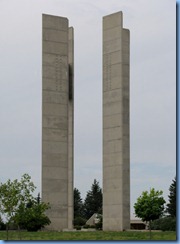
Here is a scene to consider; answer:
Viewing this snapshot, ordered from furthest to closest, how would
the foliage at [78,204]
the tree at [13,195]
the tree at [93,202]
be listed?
the tree at [93,202] → the foliage at [78,204] → the tree at [13,195]

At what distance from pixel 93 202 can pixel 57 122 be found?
130 feet

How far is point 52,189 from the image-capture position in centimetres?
4478

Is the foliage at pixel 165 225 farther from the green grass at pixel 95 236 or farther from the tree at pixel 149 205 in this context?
the green grass at pixel 95 236

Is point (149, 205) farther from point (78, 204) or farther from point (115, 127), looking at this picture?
point (78, 204)

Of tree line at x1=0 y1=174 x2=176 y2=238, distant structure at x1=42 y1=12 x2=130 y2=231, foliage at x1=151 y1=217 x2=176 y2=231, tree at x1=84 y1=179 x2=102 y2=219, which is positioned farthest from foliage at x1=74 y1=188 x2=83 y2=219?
distant structure at x1=42 y1=12 x2=130 y2=231

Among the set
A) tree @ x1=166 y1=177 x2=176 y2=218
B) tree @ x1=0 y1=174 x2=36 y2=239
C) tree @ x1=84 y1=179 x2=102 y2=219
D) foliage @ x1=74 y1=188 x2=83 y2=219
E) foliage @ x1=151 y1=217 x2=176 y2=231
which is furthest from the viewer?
tree @ x1=84 y1=179 x2=102 y2=219

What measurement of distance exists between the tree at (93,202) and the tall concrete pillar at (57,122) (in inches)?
1490

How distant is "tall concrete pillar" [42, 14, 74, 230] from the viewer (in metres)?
44.8

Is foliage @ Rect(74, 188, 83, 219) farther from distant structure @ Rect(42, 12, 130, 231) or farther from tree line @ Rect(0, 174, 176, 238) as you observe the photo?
distant structure @ Rect(42, 12, 130, 231)

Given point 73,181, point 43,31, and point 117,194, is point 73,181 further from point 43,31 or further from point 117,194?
point 43,31

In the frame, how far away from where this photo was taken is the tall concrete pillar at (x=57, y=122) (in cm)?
4478

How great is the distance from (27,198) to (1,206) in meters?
1.39

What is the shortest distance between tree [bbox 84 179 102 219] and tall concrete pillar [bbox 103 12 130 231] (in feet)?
127

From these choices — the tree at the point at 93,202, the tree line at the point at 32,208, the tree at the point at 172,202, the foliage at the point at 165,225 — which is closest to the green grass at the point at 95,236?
the tree line at the point at 32,208
